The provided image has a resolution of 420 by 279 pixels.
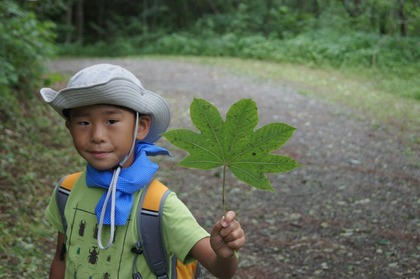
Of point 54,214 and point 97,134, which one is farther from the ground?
point 97,134

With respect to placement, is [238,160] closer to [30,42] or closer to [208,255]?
[208,255]

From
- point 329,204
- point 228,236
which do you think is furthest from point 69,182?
point 329,204

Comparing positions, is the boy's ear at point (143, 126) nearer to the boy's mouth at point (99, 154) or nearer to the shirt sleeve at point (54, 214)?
the boy's mouth at point (99, 154)

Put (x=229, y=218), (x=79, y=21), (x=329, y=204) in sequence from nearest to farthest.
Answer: (x=229, y=218), (x=329, y=204), (x=79, y=21)

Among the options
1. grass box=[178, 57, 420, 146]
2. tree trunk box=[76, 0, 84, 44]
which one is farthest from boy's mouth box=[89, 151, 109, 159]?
tree trunk box=[76, 0, 84, 44]

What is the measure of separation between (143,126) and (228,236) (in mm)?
583

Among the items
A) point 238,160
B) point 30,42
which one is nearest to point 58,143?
point 30,42

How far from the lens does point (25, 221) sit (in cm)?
407

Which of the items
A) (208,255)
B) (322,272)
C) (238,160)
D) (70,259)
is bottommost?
(322,272)

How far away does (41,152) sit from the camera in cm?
560

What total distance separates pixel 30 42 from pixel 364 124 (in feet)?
15.9

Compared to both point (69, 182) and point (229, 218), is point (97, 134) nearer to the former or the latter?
point (69, 182)

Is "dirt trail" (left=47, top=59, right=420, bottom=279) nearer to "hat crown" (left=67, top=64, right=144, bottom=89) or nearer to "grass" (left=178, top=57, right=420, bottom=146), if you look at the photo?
"grass" (left=178, top=57, right=420, bottom=146)

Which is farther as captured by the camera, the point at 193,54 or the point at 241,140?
the point at 193,54
